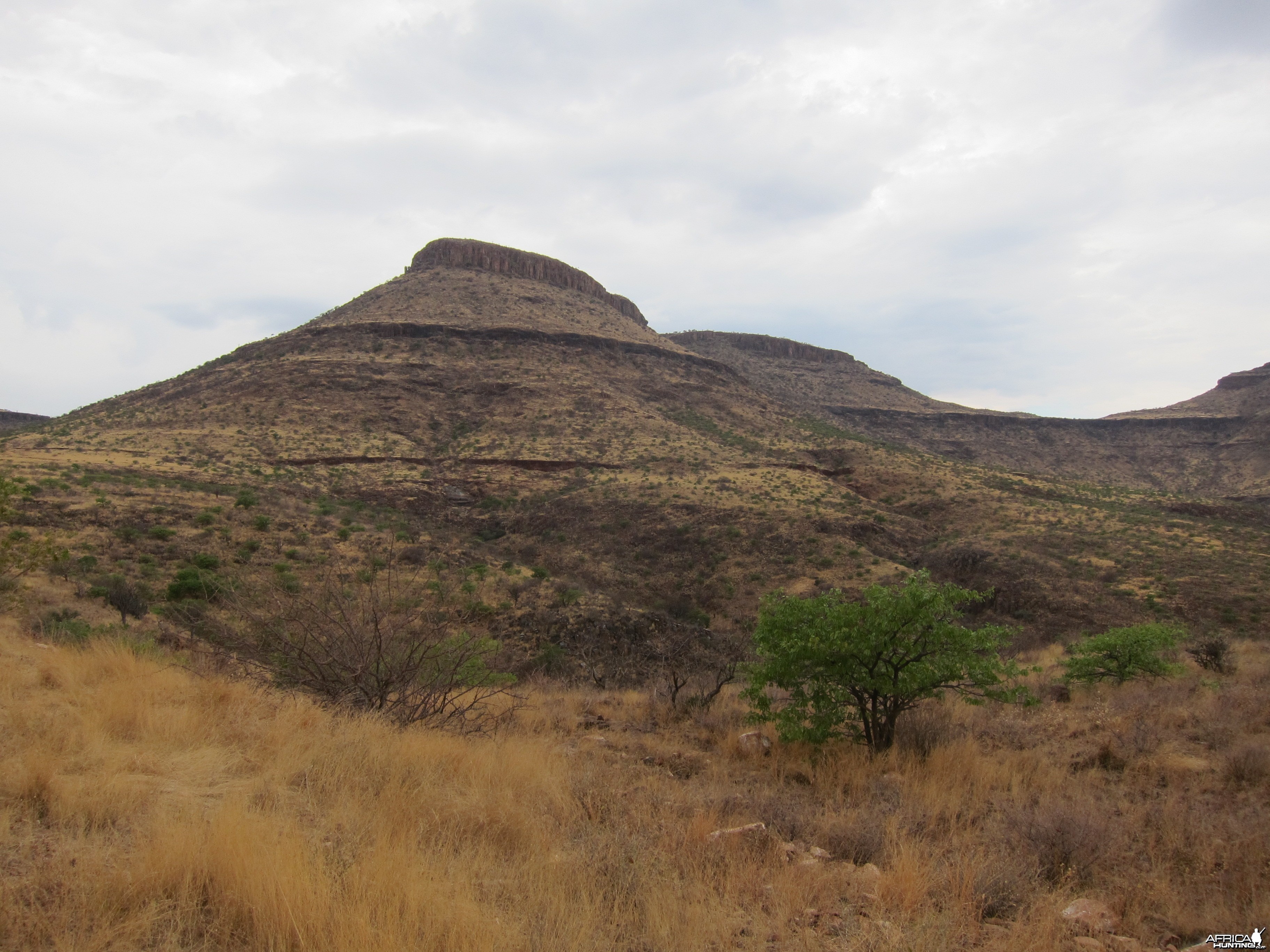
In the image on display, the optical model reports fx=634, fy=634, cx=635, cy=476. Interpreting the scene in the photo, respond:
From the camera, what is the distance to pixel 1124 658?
41.2 ft

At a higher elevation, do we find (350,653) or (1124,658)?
(350,653)

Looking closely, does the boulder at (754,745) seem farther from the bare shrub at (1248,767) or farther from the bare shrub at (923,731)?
the bare shrub at (1248,767)

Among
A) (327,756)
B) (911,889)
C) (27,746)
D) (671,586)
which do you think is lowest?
(671,586)

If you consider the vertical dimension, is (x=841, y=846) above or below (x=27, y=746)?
below

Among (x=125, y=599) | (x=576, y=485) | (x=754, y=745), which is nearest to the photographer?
(x=754, y=745)

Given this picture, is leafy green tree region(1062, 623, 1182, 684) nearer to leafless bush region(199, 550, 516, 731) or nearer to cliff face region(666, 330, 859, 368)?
leafless bush region(199, 550, 516, 731)

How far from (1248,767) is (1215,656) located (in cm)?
808

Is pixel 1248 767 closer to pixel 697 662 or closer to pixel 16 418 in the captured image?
pixel 697 662

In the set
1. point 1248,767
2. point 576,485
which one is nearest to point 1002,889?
point 1248,767

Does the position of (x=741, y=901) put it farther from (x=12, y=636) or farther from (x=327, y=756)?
(x=12, y=636)

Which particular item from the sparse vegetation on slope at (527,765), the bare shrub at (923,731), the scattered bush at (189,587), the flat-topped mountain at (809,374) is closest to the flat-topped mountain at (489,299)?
the flat-topped mountain at (809,374)

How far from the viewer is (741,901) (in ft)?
13.2

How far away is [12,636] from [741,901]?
10.6 meters

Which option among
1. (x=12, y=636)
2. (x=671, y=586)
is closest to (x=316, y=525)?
(x=671, y=586)
